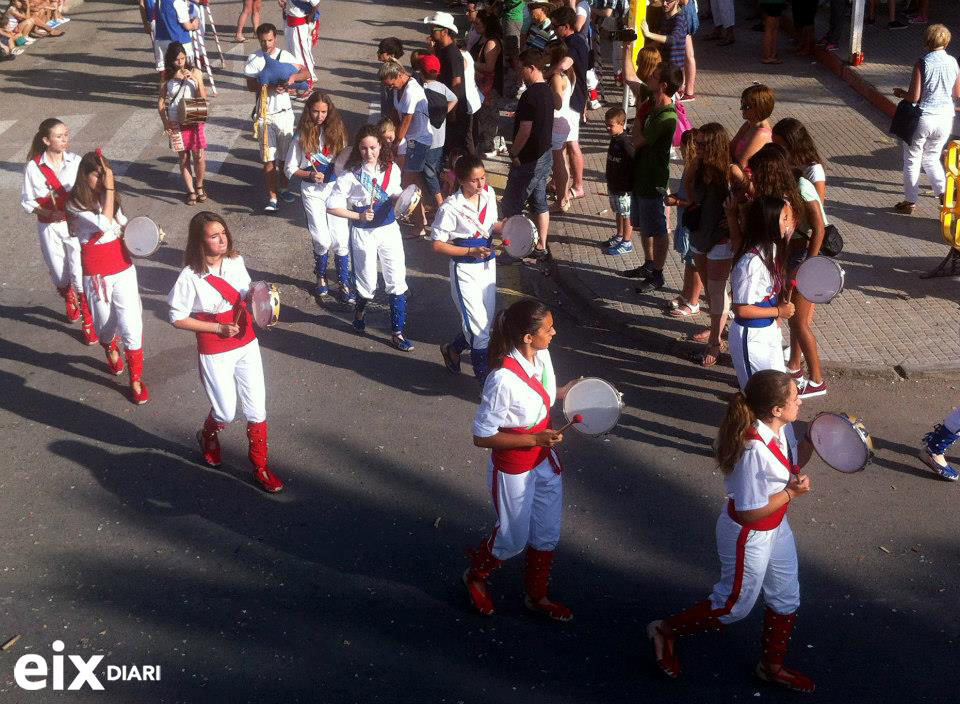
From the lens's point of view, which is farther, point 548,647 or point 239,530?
point 239,530

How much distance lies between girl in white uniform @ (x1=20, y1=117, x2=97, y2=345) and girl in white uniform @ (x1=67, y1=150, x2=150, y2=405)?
404 millimetres

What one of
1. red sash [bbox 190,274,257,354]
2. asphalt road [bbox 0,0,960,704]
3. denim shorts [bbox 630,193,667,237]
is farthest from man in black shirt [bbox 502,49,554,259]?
red sash [bbox 190,274,257,354]

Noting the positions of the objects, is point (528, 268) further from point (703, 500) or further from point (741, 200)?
point (703, 500)

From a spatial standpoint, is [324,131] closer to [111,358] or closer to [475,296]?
[475,296]

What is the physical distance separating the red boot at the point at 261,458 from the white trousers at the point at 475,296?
5.91 feet

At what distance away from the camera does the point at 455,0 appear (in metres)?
21.5

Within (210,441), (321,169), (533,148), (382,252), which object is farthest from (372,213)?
(210,441)

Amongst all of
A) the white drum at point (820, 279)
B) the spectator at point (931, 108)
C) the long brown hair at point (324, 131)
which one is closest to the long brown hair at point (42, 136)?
the long brown hair at point (324, 131)

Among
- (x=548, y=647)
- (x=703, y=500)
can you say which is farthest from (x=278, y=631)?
(x=703, y=500)

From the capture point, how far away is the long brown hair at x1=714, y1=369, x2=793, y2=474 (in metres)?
4.74

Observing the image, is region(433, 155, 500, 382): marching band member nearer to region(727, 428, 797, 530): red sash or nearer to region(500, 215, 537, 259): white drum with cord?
region(500, 215, 537, 259): white drum with cord

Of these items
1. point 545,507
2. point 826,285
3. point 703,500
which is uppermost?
point 826,285

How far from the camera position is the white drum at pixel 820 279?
6.72m

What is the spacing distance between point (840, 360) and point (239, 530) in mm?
4724
